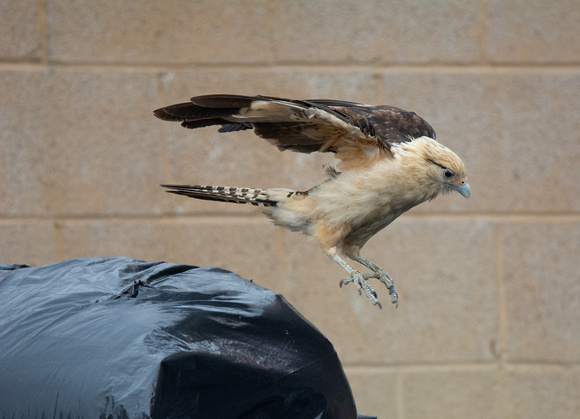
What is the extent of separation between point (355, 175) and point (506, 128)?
1957 mm

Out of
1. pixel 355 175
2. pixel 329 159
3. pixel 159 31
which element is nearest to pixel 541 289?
pixel 329 159

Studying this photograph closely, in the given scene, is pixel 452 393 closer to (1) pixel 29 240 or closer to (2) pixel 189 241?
(2) pixel 189 241

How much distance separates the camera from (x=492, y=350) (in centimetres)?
429

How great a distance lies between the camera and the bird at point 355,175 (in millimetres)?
2484

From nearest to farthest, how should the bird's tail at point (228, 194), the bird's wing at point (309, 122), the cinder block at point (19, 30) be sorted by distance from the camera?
the bird's wing at point (309, 122)
the bird's tail at point (228, 194)
the cinder block at point (19, 30)

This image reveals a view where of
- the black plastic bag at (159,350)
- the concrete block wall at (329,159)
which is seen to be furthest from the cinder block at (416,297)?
the black plastic bag at (159,350)

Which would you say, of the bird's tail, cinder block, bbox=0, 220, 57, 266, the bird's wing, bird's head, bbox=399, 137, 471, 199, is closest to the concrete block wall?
cinder block, bbox=0, 220, 57, 266

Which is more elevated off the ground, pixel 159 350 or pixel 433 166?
pixel 433 166

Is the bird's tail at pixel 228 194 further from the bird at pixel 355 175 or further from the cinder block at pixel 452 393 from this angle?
the cinder block at pixel 452 393

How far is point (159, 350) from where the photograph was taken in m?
1.60

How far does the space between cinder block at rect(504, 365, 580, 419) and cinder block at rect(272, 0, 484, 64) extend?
6.31ft

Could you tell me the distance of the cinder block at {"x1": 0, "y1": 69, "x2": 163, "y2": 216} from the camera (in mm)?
4117

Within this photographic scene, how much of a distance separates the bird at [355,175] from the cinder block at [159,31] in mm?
1591

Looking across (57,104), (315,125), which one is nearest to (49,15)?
(57,104)
